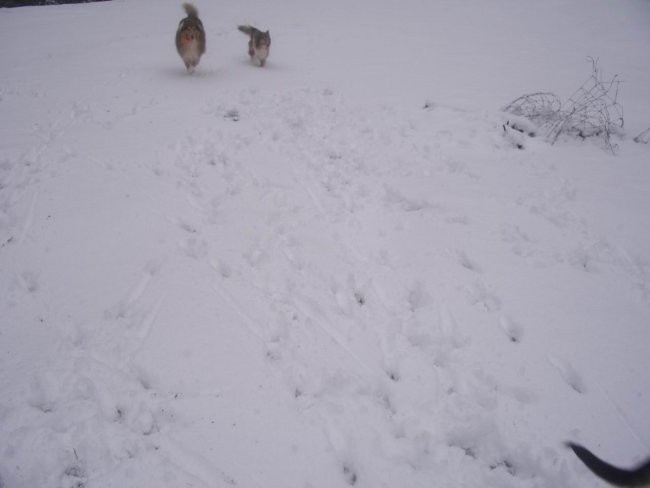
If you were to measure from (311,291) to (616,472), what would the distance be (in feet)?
6.84

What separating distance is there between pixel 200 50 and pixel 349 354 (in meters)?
6.76

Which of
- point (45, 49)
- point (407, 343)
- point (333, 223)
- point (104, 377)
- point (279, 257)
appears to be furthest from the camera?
point (45, 49)

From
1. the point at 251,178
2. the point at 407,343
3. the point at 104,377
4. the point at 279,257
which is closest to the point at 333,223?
the point at 279,257

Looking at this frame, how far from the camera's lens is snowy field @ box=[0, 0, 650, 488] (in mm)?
2062

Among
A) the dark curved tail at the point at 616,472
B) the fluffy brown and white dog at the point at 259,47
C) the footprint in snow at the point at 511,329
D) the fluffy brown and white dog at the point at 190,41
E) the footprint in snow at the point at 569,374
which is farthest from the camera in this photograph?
the fluffy brown and white dog at the point at 259,47

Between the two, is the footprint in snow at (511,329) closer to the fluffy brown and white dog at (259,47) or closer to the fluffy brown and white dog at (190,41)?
the fluffy brown and white dog at (190,41)

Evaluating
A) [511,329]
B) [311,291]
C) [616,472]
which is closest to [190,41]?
[311,291]

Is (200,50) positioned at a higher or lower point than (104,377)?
higher

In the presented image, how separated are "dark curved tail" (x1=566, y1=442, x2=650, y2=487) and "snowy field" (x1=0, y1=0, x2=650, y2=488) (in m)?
0.06

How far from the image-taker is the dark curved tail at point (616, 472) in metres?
1.84

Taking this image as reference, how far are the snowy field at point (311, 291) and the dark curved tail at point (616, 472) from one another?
6cm

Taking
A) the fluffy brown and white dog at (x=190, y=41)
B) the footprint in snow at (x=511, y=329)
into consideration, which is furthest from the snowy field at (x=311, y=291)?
the fluffy brown and white dog at (x=190, y=41)

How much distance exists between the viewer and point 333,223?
3785 millimetres

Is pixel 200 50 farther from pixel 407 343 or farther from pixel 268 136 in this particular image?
pixel 407 343
